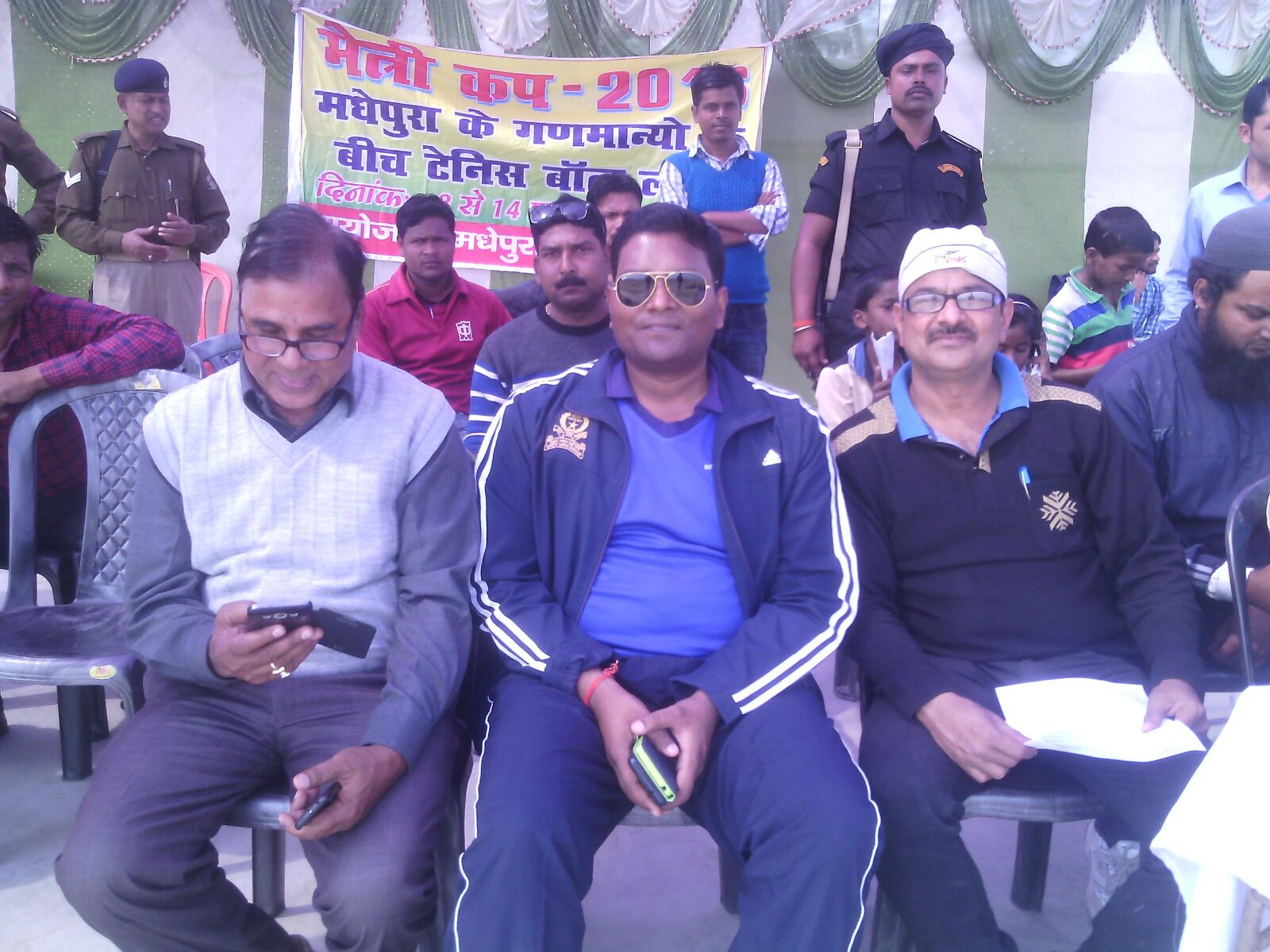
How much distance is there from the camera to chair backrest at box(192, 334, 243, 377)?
3.39 metres

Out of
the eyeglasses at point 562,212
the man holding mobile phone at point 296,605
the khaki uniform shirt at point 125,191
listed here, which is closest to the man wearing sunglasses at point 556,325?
the eyeglasses at point 562,212

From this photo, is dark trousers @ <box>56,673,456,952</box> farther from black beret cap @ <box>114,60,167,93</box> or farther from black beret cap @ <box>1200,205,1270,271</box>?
black beret cap @ <box>114,60,167,93</box>

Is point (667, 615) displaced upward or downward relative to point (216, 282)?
downward

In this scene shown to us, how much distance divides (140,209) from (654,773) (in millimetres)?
4774

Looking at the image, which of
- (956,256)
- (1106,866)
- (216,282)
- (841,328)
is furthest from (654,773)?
(216,282)

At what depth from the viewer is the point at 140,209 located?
5.21m

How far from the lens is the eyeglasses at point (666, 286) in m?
2.25

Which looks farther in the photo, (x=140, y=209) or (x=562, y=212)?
(x=140, y=209)

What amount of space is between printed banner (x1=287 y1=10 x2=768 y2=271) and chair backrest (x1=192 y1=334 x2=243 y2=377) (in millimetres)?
3335

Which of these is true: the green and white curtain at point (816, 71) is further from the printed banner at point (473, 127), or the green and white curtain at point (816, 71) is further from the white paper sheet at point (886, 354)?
the white paper sheet at point (886, 354)

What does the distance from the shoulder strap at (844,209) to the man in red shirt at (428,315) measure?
1.55 metres

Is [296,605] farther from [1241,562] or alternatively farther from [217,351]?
[1241,562]

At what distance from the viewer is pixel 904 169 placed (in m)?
4.12

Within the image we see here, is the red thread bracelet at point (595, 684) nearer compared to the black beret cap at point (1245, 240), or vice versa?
the red thread bracelet at point (595, 684)
